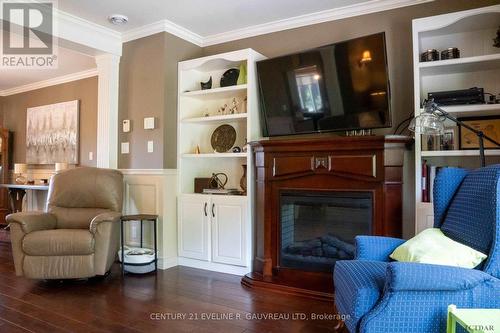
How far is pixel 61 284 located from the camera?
303cm

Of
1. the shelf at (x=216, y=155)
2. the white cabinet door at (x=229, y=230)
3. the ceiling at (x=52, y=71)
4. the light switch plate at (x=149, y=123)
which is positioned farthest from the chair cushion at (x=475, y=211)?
the ceiling at (x=52, y=71)

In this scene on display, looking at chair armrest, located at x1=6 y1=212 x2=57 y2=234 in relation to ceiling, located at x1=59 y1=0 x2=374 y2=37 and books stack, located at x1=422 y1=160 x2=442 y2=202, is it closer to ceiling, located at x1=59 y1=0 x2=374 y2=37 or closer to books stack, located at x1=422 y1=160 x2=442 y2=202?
ceiling, located at x1=59 y1=0 x2=374 y2=37

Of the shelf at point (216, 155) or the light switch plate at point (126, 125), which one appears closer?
the shelf at point (216, 155)

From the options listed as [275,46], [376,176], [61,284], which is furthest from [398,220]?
[61,284]

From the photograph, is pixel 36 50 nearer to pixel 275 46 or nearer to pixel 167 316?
pixel 275 46

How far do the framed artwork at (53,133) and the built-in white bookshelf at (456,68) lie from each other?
→ 15.4 feet

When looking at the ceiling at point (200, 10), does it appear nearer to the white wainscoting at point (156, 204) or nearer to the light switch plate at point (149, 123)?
the light switch plate at point (149, 123)

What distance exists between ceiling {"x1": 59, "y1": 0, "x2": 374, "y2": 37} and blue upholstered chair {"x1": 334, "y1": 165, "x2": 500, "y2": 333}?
2.16 m

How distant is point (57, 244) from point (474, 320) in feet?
9.57

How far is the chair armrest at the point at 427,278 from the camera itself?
4.68ft

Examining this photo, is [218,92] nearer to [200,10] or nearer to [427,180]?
[200,10]

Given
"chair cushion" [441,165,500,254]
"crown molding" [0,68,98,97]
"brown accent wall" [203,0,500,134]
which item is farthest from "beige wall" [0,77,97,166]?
"chair cushion" [441,165,500,254]

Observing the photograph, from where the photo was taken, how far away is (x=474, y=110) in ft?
8.29

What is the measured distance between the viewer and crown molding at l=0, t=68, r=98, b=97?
5145 mm
